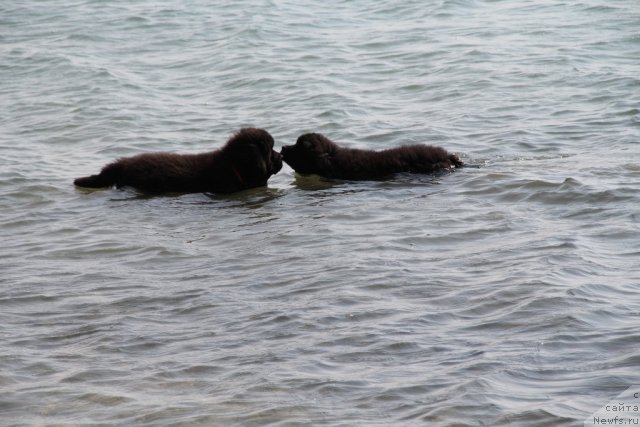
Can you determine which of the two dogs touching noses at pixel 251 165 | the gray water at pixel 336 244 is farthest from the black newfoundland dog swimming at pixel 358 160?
the gray water at pixel 336 244

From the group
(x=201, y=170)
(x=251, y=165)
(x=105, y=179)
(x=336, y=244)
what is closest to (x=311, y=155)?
(x=251, y=165)

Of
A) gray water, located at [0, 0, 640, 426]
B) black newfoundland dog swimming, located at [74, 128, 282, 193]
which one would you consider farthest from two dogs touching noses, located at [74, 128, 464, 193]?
gray water, located at [0, 0, 640, 426]

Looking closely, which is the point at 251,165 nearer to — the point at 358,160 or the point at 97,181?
the point at 358,160

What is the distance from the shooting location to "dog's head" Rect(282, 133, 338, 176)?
10.5 metres

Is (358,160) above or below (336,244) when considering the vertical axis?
above

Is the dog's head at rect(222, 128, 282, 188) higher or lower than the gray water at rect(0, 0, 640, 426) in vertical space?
higher

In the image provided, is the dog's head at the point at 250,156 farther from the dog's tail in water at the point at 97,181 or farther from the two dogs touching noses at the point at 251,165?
the dog's tail in water at the point at 97,181

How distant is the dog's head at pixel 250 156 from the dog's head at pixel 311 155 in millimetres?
285

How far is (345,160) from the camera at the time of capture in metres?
10.5

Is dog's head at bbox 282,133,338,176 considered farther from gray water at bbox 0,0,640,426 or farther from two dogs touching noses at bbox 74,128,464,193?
gray water at bbox 0,0,640,426

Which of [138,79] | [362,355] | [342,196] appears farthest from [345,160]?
[138,79]

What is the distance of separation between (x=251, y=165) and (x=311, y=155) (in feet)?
2.08

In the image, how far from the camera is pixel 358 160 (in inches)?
412

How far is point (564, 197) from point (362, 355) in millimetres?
3794
